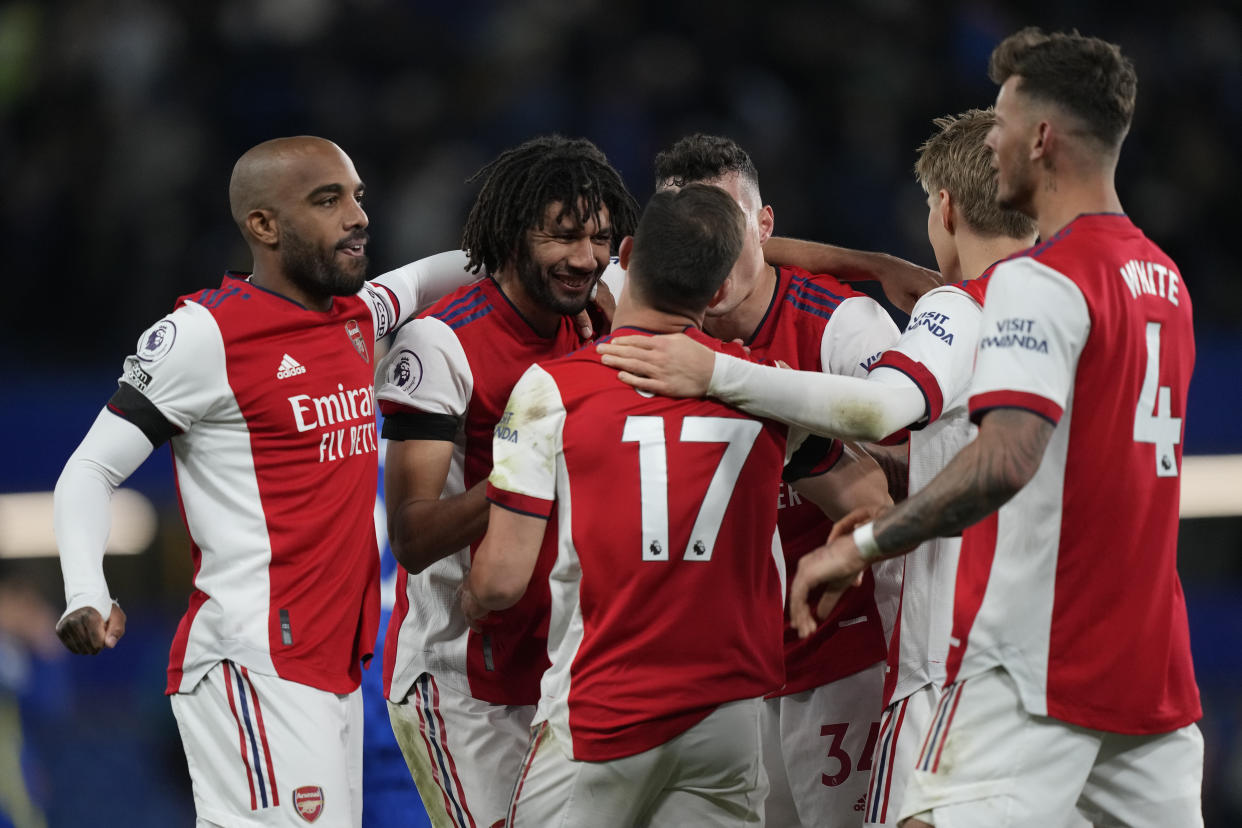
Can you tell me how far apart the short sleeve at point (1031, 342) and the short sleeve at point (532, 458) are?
35.2 inches

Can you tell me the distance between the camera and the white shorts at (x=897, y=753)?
3783mm

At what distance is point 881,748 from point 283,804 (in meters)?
1.54

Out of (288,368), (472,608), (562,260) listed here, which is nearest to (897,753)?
(472,608)

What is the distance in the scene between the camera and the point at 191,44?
10195 millimetres

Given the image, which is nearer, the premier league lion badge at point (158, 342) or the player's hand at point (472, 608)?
the player's hand at point (472, 608)

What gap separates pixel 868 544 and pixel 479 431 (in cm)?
140

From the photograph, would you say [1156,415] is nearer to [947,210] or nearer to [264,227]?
[947,210]

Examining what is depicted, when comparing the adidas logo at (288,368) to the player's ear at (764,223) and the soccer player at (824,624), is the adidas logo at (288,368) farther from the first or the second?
the player's ear at (764,223)

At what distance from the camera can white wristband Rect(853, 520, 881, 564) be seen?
3.00m

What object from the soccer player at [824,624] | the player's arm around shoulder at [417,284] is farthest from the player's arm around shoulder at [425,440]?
the soccer player at [824,624]

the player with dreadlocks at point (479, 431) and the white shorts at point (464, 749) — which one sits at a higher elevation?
the player with dreadlocks at point (479, 431)

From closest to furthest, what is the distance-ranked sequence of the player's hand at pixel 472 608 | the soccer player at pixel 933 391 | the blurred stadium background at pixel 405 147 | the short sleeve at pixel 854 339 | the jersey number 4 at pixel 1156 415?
1. the jersey number 4 at pixel 1156 415
2. the player's hand at pixel 472 608
3. the soccer player at pixel 933 391
4. the short sleeve at pixel 854 339
5. the blurred stadium background at pixel 405 147

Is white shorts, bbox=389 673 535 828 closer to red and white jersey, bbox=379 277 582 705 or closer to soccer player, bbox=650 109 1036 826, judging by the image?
red and white jersey, bbox=379 277 582 705

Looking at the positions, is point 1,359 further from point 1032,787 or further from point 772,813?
point 1032,787
